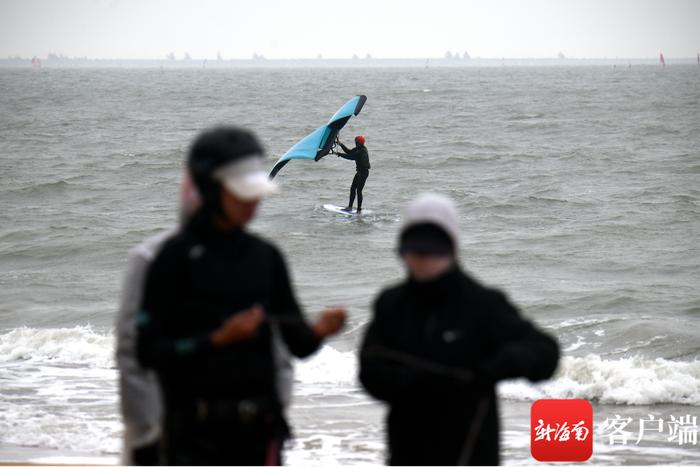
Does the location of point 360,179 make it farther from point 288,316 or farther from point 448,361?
point 448,361

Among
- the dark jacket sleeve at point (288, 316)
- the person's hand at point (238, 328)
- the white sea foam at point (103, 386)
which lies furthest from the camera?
the white sea foam at point (103, 386)

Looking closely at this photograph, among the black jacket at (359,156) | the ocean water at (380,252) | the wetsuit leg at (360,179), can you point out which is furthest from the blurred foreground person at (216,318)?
the wetsuit leg at (360,179)

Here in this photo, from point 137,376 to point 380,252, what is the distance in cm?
1647

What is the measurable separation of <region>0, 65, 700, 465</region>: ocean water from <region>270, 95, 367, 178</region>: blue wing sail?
1560 millimetres

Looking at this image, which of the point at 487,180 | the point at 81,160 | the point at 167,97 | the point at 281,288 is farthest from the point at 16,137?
the point at 281,288

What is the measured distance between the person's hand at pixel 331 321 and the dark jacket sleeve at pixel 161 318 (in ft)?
1.05

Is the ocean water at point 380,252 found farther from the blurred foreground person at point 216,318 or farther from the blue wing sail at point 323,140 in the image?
the blurred foreground person at point 216,318

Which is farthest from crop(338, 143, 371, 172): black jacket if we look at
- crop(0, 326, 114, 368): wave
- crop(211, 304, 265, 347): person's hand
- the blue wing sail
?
crop(211, 304, 265, 347): person's hand

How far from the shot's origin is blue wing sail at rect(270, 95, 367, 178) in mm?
21641

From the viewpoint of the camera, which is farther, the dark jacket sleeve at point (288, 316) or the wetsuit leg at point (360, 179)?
the wetsuit leg at point (360, 179)

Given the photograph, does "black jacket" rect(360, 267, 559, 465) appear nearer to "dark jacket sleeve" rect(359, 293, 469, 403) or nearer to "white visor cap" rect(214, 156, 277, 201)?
"dark jacket sleeve" rect(359, 293, 469, 403)

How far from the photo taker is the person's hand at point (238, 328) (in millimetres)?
2885

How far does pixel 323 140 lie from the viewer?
22.3 meters

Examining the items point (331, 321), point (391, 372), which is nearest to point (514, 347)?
point (391, 372)
